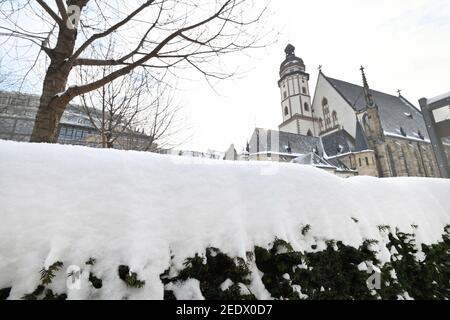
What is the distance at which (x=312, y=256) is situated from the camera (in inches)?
70.6

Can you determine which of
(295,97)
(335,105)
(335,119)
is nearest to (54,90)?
(335,119)

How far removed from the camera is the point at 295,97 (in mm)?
38625

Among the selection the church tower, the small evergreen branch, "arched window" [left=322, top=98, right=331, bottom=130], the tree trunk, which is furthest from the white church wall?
the small evergreen branch

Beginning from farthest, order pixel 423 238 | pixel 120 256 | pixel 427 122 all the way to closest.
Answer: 1. pixel 427 122
2. pixel 423 238
3. pixel 120 256

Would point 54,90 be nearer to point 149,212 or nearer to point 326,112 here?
point 149,212

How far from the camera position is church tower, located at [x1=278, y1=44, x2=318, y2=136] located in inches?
1443

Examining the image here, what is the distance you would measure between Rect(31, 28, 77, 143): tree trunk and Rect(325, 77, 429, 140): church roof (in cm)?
3456

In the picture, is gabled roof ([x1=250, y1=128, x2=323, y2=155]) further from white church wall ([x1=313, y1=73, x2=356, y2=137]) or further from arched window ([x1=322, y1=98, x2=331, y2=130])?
arched window ([x1=322, y1=98, x2=331, y2=130])

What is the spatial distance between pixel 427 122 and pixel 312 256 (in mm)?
11670

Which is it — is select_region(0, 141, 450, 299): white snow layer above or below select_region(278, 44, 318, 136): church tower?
below

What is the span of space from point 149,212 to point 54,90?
3.32 m
